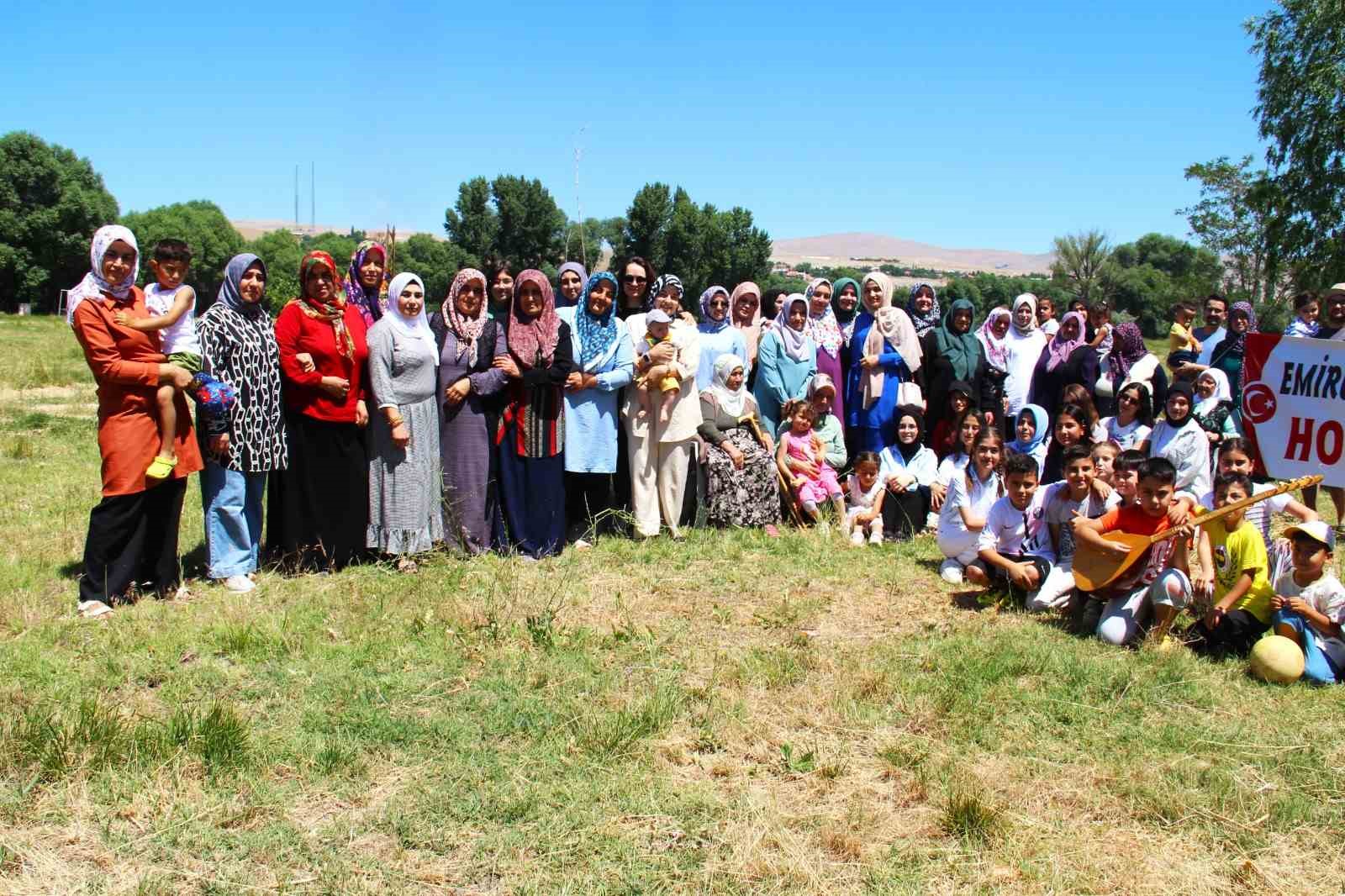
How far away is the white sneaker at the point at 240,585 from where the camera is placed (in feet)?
17.9

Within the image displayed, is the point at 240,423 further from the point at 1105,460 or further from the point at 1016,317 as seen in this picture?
the point at 1016,317

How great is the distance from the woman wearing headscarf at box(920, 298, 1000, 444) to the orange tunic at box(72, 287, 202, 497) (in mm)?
5235

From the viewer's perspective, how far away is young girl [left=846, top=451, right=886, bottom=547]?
23.2ft

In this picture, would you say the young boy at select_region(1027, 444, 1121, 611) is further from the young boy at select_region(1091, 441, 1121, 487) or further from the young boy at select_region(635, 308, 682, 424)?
the young boy at select_region(635, 308, 682, 424)

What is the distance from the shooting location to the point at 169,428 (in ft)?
16.6

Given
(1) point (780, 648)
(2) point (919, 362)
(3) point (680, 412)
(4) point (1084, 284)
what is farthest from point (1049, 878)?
(4) point (1084, 284)

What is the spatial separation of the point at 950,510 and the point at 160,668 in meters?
4.25

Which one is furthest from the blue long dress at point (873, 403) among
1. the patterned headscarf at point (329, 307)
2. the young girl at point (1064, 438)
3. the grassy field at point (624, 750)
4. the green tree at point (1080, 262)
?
the green tree at point (1080, 262)

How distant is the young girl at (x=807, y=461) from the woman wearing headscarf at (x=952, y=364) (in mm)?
987

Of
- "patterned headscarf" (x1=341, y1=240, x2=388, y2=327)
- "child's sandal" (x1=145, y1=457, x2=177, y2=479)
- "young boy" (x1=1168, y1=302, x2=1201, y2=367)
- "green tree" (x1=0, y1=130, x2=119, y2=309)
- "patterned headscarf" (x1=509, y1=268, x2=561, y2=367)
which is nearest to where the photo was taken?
"child's sandal" (x1=145, y1=457, x2=177, y2=479)

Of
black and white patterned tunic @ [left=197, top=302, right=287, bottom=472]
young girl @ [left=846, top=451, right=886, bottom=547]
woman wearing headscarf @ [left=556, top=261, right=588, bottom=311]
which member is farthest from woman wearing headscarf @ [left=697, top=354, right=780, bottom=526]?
black and white patterned tunic @ [left=197, top=302, right=287, bottom=472]

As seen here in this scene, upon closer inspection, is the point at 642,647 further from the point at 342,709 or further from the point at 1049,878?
the point at 1049,878

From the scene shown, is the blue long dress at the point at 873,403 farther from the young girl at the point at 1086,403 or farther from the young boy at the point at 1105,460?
the young boy at the point at 1105,460

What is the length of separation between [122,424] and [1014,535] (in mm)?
4697
